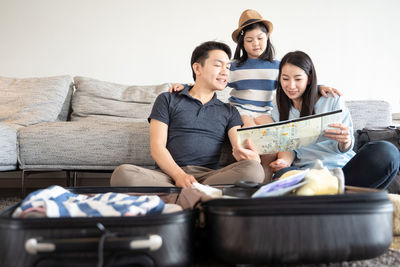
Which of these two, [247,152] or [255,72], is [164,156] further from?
[255,72]

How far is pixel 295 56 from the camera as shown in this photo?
1.28 metres

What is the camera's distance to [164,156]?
4.17ft

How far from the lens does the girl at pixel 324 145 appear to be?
3.54 ft

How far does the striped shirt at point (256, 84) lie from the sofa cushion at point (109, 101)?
738 millimetres

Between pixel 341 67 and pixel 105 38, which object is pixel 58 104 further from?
pixel 341 67

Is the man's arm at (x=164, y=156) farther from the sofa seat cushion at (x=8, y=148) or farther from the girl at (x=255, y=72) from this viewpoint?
the sofa seat cushion at (x=8, y=148)

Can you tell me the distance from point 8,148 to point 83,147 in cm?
36

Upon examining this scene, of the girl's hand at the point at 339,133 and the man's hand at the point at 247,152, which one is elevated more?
the girl's hand at the point at 339,133

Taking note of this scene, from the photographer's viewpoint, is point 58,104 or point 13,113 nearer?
point 13,113

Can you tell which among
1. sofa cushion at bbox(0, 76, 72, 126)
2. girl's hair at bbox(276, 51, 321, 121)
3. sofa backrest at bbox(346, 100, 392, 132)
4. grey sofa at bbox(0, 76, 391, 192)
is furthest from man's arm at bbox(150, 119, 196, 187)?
sofa backrest at bbox(346, 100, 392, 132)

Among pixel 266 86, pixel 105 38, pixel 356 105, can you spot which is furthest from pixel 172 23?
pixel 356 105

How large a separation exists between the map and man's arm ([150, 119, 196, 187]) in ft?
0.81

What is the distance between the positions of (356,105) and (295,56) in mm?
931

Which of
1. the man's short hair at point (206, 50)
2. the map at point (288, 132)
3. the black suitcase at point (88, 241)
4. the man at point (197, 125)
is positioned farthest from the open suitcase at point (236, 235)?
the man's short hair at point (206, 50)
